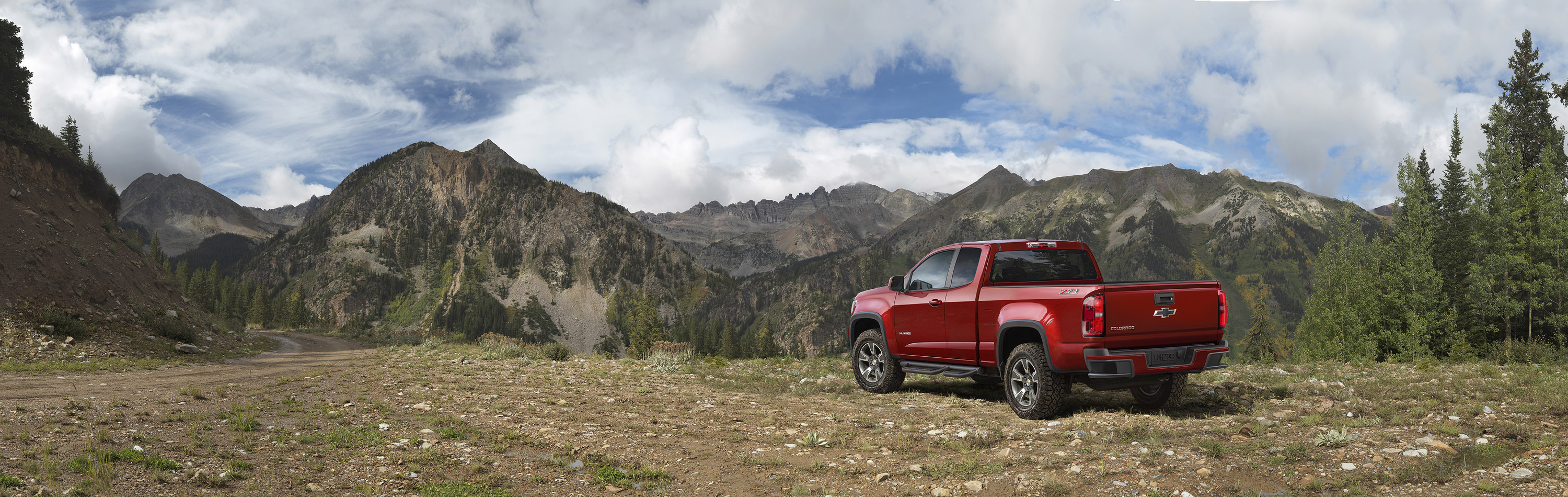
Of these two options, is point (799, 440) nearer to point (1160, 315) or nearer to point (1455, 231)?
point (1160, 315)

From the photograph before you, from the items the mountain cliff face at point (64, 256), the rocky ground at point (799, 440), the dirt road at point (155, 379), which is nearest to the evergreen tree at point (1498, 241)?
the rocky ground at point (799, 440)

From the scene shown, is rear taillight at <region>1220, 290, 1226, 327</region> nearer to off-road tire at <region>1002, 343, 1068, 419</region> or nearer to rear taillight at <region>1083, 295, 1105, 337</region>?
rear taillight at <region>1083, 295, 1105, 337</region>

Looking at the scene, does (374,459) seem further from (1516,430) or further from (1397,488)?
(1516,430)

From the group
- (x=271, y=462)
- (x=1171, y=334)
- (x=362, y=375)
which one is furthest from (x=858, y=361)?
(x=362, y=375)

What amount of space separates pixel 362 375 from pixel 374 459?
10423 mm

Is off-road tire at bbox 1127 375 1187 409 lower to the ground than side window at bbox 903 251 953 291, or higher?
lower

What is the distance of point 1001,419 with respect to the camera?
947 centimetres

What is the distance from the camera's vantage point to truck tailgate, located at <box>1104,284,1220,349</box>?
8.72 meters

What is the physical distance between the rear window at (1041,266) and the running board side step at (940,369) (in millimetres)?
1480

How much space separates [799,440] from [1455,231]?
2198 inches

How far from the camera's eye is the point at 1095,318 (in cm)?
863

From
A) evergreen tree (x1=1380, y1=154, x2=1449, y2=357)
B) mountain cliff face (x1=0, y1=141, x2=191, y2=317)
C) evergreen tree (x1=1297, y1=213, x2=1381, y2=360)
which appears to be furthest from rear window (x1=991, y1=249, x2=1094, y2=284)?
evergreen tree (x1=1380, y1=154, x2=1449, y2=357)

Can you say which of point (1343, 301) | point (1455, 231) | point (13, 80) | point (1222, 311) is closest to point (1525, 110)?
point (1455, 231)

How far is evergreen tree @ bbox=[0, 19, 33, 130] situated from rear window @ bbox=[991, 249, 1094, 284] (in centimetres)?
4763
